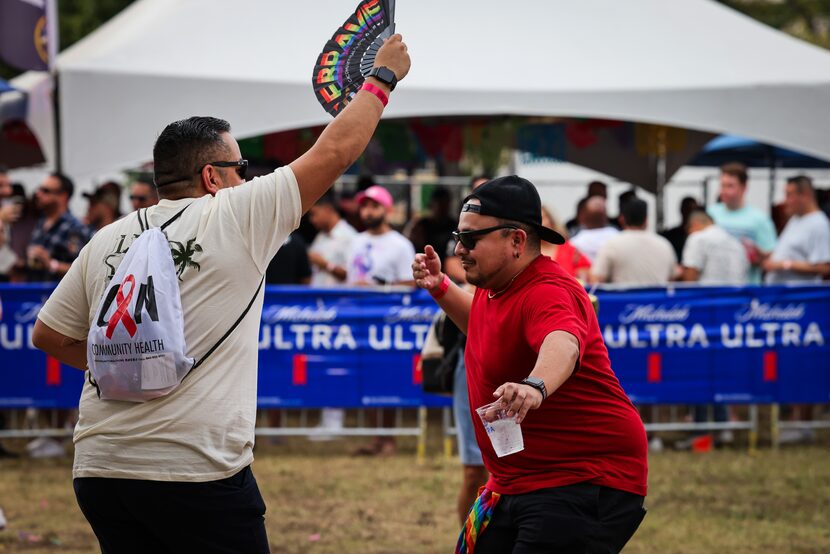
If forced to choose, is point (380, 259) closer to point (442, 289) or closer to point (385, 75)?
point (442, 289)

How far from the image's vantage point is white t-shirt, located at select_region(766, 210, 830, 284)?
10375mm

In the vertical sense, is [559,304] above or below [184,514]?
above

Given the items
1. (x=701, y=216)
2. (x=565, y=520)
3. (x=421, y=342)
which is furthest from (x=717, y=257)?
(x=565, y=520)

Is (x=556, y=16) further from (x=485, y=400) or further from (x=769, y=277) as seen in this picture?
(x=485, y=400)

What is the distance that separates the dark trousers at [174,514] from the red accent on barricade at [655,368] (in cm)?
695

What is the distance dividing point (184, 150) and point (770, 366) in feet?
25.0

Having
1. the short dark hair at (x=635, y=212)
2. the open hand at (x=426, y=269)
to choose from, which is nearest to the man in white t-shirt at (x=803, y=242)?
the short dark hair at (x=635, y=212)

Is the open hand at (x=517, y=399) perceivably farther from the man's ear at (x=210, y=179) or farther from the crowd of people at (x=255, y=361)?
the man's ear at (x=210, y=179)

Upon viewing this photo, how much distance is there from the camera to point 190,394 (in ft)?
10.4

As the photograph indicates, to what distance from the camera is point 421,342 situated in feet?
31.8

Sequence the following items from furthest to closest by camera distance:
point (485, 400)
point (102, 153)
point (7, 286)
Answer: point (102, 153)
point (7, 286)
point (485, 400)

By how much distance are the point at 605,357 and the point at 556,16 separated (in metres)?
8.88

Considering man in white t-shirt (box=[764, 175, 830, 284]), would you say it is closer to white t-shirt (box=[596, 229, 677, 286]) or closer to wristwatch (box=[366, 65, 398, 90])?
white t-shirt (box=[596, 229, 677, 286])

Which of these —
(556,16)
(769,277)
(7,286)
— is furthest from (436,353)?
(556,16)
